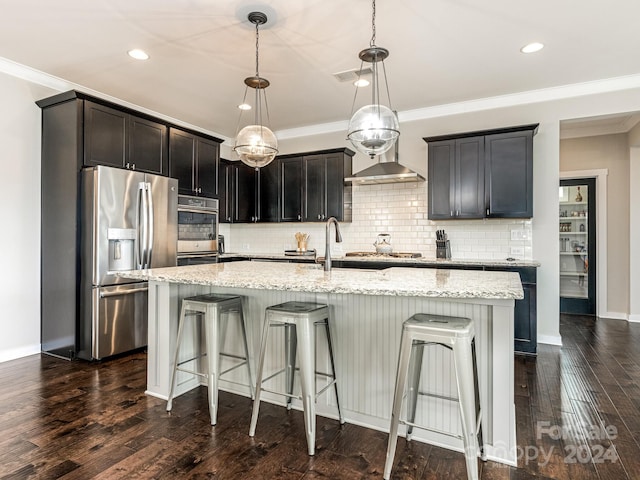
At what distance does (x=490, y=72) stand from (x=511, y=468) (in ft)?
11.0

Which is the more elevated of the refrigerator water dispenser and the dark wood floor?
the refrigerator water dispenser

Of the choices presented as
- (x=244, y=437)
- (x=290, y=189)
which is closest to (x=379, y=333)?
(x=244, y=437)

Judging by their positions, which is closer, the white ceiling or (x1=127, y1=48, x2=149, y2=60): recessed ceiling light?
the white ceiling

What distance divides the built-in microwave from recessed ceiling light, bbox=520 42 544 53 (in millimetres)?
3788

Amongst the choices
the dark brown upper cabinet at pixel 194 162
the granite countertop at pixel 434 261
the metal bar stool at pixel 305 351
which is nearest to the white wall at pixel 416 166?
the granite countertop at pixel 434 261

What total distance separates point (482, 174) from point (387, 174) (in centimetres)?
103

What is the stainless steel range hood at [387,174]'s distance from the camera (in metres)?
4.38

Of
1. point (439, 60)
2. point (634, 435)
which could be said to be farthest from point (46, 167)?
point (634, 435)

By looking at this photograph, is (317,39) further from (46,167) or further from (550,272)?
(550,272)

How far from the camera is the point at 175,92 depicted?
13.8 ft

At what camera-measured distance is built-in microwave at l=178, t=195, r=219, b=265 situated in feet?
15.1

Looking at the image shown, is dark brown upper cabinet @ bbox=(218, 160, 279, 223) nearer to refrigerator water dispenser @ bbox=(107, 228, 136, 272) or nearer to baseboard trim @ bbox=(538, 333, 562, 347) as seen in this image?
refrigerator water dispenser @ bbox=(107, 228, 136, 272)

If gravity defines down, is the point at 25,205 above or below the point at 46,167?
below

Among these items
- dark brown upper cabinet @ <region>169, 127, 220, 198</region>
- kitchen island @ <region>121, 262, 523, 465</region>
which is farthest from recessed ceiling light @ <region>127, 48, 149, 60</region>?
kitchen island @ <region>121, 262, 523, 465</region>
